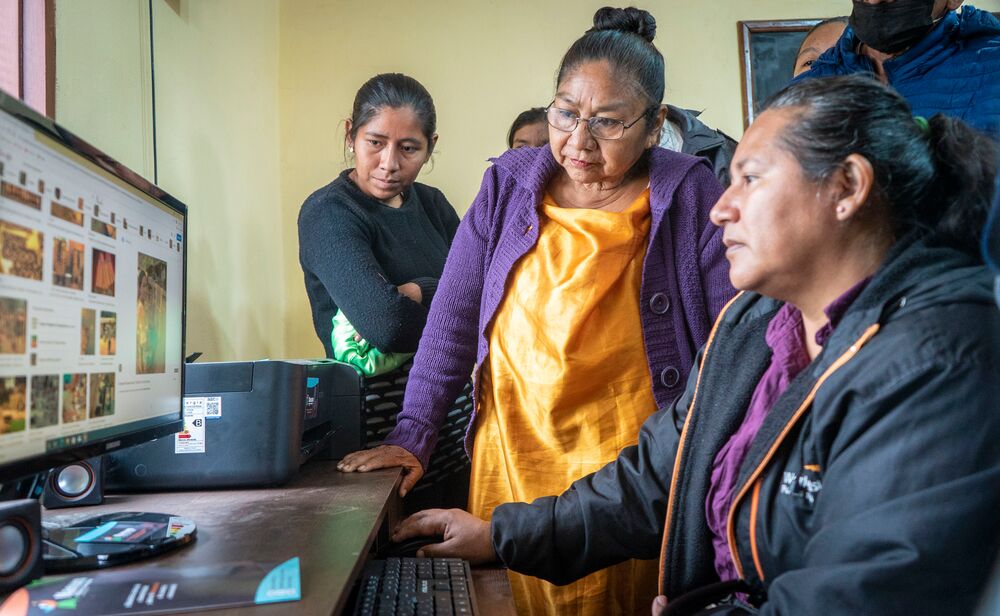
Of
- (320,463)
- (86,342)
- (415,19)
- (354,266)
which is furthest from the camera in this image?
(415,19)

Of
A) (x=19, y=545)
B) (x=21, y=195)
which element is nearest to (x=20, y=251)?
(x=21, y=195)

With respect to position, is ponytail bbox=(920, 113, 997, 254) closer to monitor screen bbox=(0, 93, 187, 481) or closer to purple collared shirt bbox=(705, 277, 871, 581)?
purple collared shirt bbox=(705, 277, 871, 581)

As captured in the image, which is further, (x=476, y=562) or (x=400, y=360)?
(x=400, y=360)

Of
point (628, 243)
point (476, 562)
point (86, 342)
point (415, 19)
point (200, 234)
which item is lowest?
point (476, 562)

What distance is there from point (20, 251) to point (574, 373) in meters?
0.87

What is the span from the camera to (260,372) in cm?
130

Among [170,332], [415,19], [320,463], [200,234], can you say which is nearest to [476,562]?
[320,463]

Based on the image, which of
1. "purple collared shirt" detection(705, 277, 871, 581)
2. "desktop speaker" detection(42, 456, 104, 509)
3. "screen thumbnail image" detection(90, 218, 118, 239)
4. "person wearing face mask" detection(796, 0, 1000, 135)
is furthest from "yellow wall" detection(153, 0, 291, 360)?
"person wearing face mask" detection(796, 0, 1000, 135)

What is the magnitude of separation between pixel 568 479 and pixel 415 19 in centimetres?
233

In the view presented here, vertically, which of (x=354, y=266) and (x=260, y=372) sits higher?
(x=354, y=266)

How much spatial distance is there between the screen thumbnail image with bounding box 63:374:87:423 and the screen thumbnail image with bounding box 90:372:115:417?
0.06 ft

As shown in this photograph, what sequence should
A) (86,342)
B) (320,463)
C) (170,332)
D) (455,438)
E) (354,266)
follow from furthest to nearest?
(455,438) < (354,266) < (320,463) < (170,332) < (86,342)

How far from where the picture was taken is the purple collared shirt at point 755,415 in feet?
3.36

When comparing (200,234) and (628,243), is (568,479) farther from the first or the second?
(200,234)
